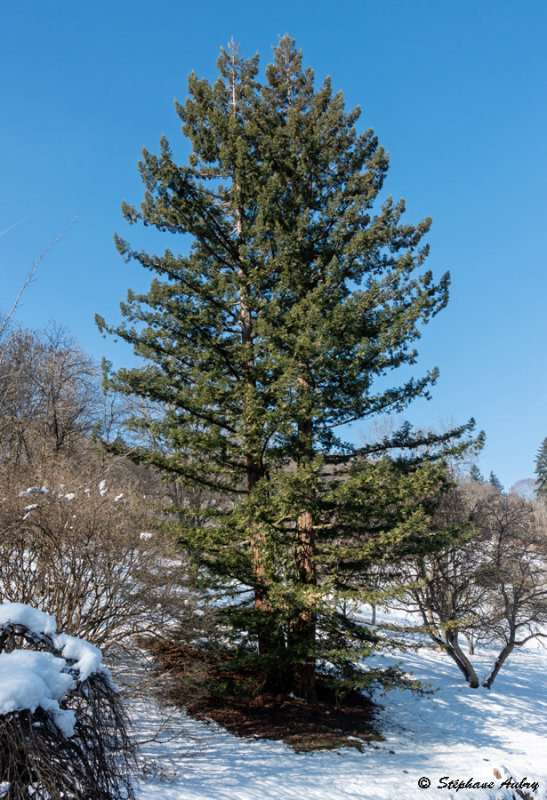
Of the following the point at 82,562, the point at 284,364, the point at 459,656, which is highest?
the point at 284,364

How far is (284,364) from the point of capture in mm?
8820

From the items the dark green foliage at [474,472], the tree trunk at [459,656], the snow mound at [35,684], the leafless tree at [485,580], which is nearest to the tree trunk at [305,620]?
the leafless tree at [485,580]

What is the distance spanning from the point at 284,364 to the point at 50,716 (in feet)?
22.9

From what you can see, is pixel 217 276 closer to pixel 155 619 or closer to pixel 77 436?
pixel 155 619

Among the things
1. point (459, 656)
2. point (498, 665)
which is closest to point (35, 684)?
point (459, 656)

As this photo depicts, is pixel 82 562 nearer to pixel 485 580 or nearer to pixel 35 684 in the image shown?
pixel 35 684

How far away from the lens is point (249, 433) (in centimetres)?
926

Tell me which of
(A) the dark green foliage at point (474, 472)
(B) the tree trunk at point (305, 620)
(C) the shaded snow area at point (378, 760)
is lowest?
(C) the shaded snow area at point (378, 760)

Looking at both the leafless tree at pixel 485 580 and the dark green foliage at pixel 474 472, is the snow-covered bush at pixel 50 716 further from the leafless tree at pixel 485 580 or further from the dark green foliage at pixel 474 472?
the dark green foliage at pixel 474 472

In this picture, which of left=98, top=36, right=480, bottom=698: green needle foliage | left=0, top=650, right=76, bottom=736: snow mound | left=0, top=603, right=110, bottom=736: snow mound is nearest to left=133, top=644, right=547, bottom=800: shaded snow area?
left=98, top=36, right=480, bottom=698: green needle foliage

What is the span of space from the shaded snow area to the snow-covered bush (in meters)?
4.06

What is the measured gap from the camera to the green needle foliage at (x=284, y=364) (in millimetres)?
9062

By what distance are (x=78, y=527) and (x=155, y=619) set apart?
218 cm

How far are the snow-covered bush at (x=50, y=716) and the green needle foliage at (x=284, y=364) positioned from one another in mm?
5659
